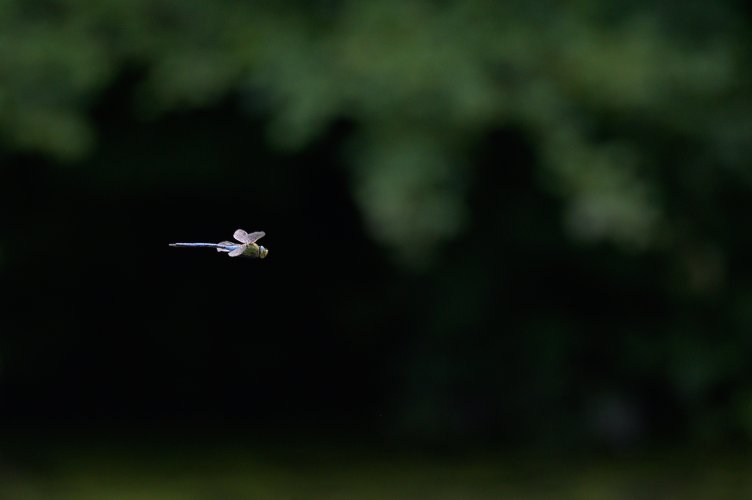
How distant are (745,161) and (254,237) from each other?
11.2ft

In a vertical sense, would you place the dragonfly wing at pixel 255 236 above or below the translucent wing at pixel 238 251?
above

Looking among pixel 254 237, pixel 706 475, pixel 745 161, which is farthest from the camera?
pixel 706 475

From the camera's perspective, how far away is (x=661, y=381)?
16.8 ft

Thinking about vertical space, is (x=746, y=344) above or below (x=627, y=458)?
above

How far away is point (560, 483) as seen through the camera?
4723mm

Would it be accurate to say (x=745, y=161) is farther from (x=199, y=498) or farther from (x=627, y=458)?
(x=199, y=498)

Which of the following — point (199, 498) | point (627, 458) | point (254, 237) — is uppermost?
point (627, 458)

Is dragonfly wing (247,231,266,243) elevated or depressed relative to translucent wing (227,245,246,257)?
elevated

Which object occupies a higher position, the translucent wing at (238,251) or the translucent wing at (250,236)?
the translucent wing at (250,236)

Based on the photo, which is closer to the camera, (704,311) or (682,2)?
(682,2)

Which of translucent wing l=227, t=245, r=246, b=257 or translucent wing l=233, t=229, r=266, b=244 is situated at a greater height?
translucent wing l=233, t=229, r=266, b=244

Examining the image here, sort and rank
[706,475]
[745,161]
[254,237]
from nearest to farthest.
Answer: [254,237] → [745,161] → [706,475]

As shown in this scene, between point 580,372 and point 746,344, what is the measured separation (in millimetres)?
658

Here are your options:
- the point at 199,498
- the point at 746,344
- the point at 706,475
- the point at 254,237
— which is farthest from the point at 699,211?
the point at 254,237
